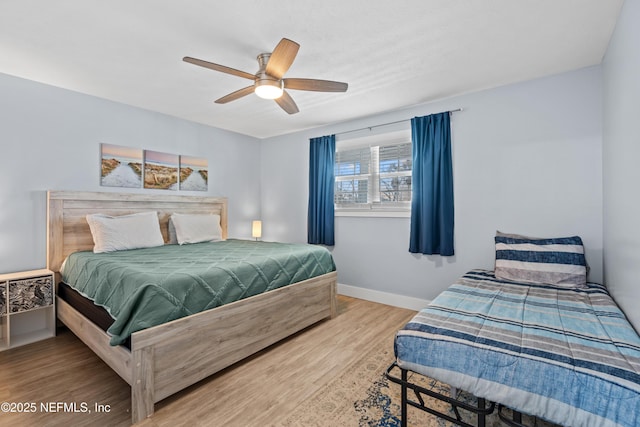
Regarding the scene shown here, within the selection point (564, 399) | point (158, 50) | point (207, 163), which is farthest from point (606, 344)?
point (207, 163)

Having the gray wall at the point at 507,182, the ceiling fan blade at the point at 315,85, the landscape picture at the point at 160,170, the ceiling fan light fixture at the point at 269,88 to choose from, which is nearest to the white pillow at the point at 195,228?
the landscape picture at the point at 160,170

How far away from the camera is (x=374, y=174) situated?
12.8 ft

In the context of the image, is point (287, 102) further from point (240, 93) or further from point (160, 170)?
point (160, 170)

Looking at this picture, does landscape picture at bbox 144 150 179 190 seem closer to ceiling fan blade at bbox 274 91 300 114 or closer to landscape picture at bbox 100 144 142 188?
landscape picture at bbox 100 144 142 188

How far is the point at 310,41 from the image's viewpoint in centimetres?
215

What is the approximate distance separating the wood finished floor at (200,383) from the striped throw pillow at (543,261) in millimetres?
1241

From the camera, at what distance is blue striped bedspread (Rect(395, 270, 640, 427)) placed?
42.8 inches

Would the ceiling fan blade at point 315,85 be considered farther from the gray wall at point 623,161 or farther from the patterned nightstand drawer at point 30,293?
the patterned nightstand drawer at point 30,293

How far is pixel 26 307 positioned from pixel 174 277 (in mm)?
1786

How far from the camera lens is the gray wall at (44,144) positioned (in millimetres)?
2723

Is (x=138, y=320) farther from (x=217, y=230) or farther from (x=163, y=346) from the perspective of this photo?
(x=217, y=230)

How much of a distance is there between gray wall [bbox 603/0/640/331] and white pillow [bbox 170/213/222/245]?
12.8 feet

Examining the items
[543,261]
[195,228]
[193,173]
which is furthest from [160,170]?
[543,261]

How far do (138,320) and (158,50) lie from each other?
6.48ft
